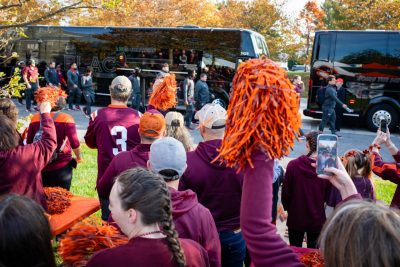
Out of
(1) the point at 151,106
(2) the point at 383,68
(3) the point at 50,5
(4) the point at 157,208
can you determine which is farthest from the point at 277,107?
(2) the point at 383,68

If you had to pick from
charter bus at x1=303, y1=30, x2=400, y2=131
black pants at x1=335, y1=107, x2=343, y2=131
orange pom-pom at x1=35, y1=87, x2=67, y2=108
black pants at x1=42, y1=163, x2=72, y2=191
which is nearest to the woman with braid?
orange pom-pom at x1=35, y1=87, x2=67, y2=108

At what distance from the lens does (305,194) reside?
4195mm

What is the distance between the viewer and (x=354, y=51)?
591 inches

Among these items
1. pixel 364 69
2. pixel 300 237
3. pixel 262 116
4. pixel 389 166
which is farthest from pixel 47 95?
pixel 364 69

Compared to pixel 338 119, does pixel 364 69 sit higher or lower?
higher

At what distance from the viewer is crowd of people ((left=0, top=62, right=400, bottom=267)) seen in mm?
1464

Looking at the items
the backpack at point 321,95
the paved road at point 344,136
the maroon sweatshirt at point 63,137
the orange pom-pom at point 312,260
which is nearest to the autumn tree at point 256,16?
the paved road at point 344,136

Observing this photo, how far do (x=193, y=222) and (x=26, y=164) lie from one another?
1664 mm

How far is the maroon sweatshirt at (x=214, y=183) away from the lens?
337 centimetres

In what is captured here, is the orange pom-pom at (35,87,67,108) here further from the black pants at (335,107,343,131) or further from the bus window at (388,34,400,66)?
the bus window at (388,34,400,66)

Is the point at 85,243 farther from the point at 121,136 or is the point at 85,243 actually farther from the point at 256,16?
the point at 256,16

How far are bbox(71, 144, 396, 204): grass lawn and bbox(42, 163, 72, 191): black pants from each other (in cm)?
165

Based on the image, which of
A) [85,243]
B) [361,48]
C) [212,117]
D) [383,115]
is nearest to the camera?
[85,243]

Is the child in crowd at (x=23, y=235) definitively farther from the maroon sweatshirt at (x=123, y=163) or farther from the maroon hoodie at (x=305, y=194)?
the maroon hoodie at (x=305, y=194)
